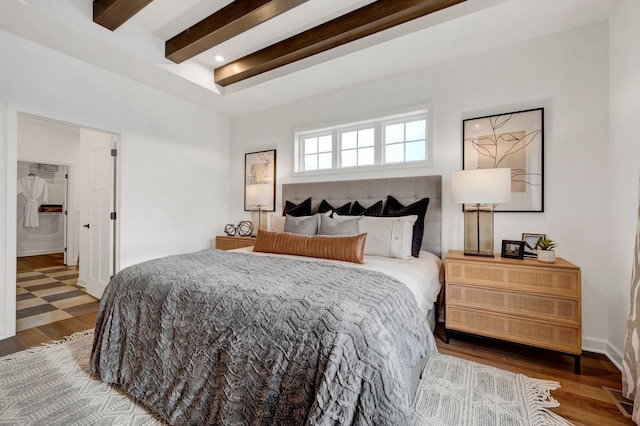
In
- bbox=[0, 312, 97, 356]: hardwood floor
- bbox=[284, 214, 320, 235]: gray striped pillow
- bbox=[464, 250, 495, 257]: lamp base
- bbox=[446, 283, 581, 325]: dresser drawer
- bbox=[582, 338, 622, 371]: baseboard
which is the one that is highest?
bbox=[284, 214, 320, 235]: gray striped pillow

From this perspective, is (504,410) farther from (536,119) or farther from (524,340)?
(536,119)

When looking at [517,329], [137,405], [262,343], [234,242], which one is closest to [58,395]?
[137,405]

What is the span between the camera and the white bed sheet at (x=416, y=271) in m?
1.80

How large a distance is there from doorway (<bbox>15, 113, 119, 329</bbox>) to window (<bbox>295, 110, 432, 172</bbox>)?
233 cm

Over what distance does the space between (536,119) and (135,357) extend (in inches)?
138

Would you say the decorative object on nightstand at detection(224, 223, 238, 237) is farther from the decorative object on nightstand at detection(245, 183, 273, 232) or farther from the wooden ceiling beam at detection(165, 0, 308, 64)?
the wooden ceiling beam at detection(165, 0, 308, 64)

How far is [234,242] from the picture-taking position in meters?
3.90

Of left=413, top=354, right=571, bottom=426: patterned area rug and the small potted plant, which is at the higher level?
the small potted plant

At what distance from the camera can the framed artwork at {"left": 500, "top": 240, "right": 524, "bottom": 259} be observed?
2.24 meters

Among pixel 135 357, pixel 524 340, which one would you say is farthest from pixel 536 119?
pixel 135 357

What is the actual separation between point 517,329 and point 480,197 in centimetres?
103

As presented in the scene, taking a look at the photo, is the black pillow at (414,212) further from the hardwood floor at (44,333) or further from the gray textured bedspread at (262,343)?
the hardwood floor at (44,333)

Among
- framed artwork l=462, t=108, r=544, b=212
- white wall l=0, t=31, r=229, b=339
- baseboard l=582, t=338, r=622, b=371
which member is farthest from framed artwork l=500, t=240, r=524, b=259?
white wall l=0, t=31, r=229, b=339

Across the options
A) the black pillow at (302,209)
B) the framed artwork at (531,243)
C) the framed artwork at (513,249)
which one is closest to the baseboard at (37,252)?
the black pillow at (302,209)
